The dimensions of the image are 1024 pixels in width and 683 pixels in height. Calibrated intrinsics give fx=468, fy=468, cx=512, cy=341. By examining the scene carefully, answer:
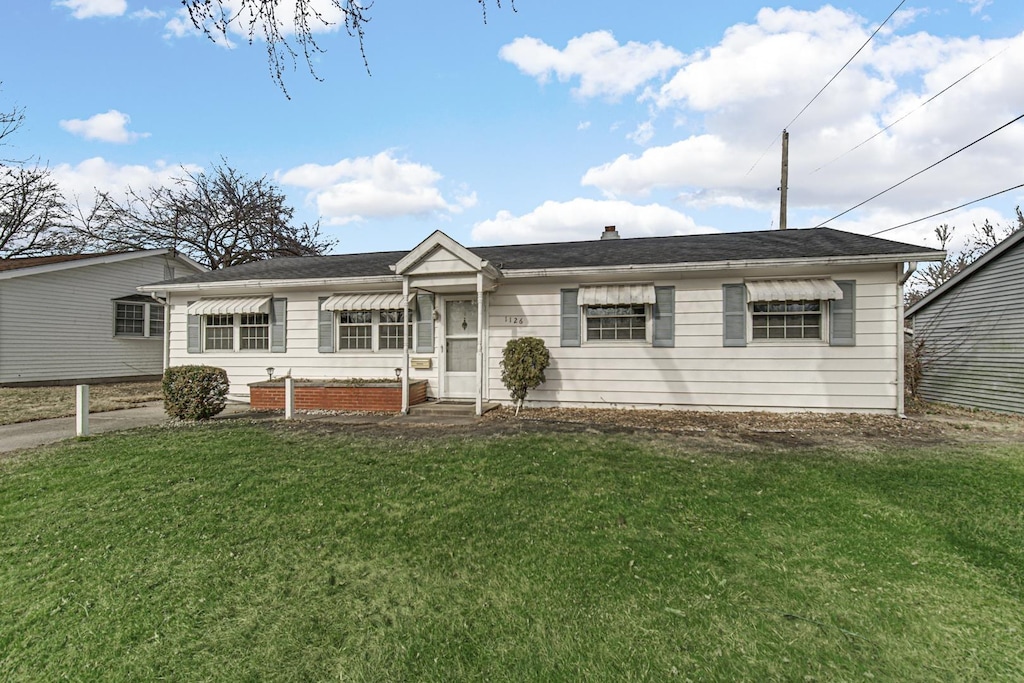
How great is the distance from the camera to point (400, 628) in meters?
2.67

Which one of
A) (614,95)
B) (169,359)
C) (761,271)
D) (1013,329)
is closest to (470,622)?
(761,271)

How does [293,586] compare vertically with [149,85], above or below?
below

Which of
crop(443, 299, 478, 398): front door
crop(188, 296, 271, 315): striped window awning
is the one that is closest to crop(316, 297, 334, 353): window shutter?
crop(188, 296, 271, 315): striped window awning

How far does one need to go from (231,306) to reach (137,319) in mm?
8952

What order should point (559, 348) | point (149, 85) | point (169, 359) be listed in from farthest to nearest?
point (169, 359)
point (559, 348)
point (149, 85)

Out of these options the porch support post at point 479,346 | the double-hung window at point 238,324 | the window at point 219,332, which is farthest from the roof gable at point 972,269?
the window at point 219,332

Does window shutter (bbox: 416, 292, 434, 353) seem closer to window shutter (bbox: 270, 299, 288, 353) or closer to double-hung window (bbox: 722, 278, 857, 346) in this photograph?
window shutter (bbox: 270, 299, 288, 353)

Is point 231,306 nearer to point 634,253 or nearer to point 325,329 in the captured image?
point 325,329

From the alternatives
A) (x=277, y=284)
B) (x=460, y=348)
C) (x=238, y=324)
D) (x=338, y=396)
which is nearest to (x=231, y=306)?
(x=238, y=324)

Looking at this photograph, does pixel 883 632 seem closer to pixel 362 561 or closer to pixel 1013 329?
pixel 362 561

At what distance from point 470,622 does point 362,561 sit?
40.6 inches

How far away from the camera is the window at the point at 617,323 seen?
29.4ft

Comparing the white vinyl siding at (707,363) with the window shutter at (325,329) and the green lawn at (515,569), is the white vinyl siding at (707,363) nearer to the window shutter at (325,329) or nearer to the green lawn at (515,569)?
the green lawn at (515,569)

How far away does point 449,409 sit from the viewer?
8.77 meters
